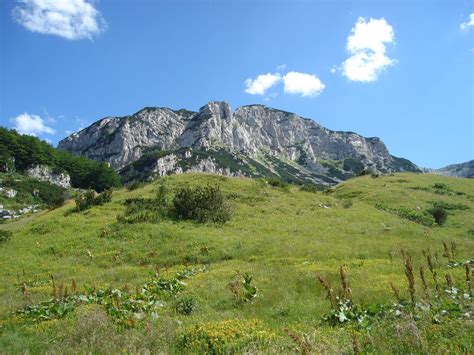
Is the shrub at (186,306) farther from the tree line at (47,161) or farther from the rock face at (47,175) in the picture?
the rock face at (47,175)

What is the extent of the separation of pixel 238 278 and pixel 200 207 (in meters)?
16.2

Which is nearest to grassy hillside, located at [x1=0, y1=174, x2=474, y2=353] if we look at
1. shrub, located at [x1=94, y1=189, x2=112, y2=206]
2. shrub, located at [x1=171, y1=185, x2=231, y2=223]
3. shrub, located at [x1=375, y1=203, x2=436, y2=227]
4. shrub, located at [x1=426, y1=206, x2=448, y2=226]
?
shrub, located at [x1=375, y1=203, x2=436, y2=227]

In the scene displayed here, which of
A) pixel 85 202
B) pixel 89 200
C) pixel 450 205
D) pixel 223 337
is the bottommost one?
pixel 223 337

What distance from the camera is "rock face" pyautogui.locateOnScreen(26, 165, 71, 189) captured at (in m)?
121

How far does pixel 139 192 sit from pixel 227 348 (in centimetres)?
3240

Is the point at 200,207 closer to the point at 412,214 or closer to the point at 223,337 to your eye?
the point at 412,214

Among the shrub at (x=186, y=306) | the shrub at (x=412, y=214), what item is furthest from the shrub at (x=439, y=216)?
the shrub at (x=186, y=306)

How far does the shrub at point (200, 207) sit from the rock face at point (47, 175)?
337ft

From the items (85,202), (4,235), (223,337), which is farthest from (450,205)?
(4,235)

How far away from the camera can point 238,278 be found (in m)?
14.7

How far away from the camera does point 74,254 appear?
940 inches

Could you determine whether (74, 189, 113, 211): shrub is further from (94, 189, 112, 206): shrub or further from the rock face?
the rock face

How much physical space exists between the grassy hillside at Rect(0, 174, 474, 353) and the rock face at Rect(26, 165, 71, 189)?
94.0 m

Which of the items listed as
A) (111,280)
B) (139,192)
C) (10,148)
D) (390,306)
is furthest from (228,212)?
(10,148)
